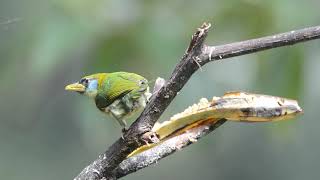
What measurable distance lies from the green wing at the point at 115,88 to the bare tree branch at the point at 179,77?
0.62 ft

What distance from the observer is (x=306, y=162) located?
4789mm

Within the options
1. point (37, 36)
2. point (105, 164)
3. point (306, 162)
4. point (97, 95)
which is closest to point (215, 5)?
point (37, 36)

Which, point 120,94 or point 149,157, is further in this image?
point 120,94

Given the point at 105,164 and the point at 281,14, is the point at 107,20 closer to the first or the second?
the point at 281,14

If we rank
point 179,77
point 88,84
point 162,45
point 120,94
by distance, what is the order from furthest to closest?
point 162,45
point 88,84
point 120,94
point 179,77

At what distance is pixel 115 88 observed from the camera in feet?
6.83

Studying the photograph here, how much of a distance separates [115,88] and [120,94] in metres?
0.03

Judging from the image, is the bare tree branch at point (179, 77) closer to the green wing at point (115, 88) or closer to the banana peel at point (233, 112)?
the banana peel at point (233, 112)

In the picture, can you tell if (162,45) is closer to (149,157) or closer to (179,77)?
(149,157)

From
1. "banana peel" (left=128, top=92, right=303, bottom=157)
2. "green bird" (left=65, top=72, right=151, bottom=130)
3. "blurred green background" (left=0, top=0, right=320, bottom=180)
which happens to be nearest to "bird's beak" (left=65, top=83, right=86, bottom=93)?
"green bird" (left=65, top=72, right=151, bottom=130)

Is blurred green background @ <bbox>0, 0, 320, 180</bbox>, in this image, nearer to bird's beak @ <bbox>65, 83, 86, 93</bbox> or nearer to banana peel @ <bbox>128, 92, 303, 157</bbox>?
bird's beak @ <bbox>65, 83, 86, 93</bbox>

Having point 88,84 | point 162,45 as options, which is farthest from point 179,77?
point 162,45

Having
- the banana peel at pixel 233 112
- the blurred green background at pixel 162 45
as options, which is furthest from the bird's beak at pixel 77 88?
the blurred green background at pixel 162 45

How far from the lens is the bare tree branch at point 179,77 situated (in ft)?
5.52
